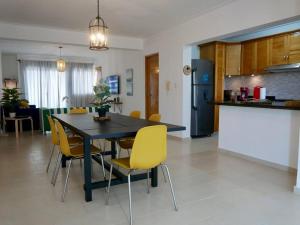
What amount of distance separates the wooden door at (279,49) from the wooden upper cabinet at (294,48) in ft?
0.26

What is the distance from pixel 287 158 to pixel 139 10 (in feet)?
11.1

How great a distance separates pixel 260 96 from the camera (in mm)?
4691

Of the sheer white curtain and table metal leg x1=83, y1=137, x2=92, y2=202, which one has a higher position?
the sheer white curtain

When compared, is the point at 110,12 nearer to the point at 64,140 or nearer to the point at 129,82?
the point at 64,140

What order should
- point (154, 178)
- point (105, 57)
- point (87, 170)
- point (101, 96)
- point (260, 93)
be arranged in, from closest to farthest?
point (87, 170) → point (154, 178) → point (101, 96) → point (260, 93) → point (105, 57)

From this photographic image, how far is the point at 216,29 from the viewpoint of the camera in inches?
169

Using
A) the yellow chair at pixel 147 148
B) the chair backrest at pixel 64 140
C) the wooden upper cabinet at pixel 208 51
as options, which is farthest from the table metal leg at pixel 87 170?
the wooden upper cabinet at pixel 208 51

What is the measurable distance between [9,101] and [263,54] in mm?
6657

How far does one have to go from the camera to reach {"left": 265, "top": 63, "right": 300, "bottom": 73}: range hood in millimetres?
4692

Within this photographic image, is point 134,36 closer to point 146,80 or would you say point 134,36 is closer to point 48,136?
point 146,80

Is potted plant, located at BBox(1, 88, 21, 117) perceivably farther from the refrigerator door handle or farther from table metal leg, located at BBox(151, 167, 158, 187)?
table metal leg, located at BBox(151, 167, 158, 187)

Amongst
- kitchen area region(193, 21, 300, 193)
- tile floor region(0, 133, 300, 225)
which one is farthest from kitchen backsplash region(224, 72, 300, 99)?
tile floor region(0, 133, 300, 225)

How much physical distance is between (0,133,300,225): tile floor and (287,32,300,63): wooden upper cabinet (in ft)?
8.39

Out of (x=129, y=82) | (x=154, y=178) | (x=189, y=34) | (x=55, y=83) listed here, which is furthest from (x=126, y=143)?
(x=55, y=83)
